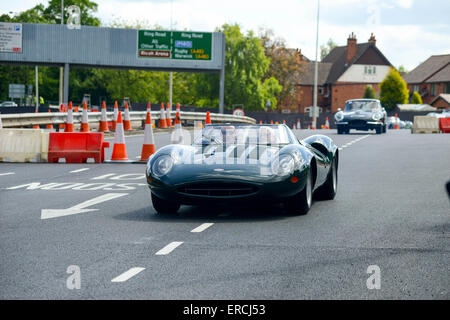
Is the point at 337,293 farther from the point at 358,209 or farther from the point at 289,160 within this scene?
the point at 358,209

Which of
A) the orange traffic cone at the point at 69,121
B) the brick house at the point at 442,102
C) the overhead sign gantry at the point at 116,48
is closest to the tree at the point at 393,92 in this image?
the brick house at the point at 442,102

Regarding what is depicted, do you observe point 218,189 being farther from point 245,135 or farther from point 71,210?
point 71,210

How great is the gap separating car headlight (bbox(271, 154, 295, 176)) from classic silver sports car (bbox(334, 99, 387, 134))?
2503cm

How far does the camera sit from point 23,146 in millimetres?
16922

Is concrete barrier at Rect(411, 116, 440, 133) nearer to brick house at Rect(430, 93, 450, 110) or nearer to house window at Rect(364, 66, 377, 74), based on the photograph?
brick house at Rect(430, 93, 450, 110)

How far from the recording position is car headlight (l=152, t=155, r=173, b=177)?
9078 mm

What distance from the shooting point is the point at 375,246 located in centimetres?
728

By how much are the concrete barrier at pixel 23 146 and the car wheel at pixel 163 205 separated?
25.8 feet

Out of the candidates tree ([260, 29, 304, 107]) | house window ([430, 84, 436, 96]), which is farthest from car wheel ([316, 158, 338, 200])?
house window ([430, 84, 436, 96])

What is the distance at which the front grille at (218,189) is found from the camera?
890 centimetres

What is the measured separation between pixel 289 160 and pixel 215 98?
2994 inches

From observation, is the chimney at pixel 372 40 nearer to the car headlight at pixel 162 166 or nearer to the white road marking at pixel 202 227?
the car headlight at pixel 162 166

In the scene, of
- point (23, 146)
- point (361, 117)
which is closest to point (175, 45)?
point (361, 117)

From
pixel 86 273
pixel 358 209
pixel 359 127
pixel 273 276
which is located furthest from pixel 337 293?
pixel 359 127
